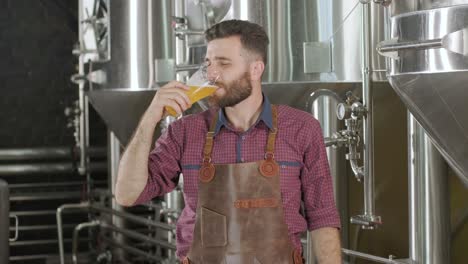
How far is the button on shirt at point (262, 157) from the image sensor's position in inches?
97.3

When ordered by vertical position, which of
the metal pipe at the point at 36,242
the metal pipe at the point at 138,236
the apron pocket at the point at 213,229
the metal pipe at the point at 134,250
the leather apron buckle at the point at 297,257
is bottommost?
the metal pipe at the point at 36,242

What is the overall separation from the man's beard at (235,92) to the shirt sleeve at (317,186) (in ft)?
0.65

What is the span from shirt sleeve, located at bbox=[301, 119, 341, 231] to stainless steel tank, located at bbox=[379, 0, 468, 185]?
0.31 metres

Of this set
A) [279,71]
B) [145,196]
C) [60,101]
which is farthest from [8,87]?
[145,196]

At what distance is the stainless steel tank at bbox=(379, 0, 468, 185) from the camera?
2045 millimetres

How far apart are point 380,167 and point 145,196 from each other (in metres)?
1.13

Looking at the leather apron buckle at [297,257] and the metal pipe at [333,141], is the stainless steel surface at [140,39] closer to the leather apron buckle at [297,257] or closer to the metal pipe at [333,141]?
the metal pipe at [333,141]

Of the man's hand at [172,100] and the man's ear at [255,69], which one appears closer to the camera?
the man's hand at [172,100]

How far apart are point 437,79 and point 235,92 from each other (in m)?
0.61

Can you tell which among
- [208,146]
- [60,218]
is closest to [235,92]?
[208,146]

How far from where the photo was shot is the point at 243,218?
8.03ft

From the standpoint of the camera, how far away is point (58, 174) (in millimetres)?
6793

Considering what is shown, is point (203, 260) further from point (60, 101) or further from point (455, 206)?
point (60, 101)

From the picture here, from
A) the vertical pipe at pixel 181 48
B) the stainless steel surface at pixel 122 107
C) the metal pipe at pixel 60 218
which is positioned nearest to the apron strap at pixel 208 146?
the vertical pipe at pixel 181 48
